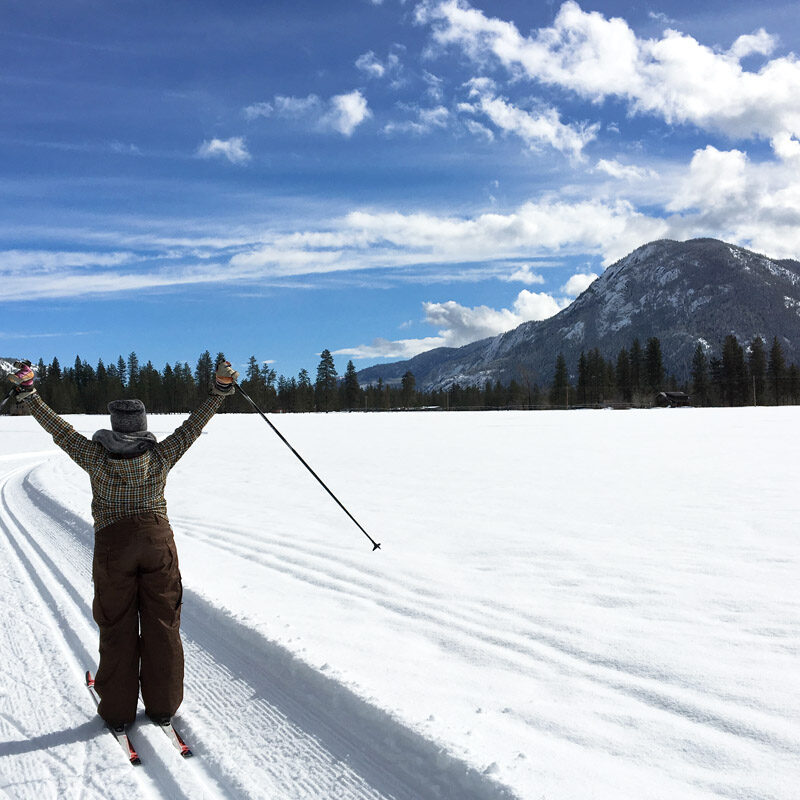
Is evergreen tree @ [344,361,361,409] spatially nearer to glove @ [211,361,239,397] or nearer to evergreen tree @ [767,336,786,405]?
evergreen tree @ [767,336,786,405]

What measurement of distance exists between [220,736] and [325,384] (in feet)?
313

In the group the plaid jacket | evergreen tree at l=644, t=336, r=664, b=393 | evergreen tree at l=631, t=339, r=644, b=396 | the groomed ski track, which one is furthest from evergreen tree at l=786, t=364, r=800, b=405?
the plaid jacket

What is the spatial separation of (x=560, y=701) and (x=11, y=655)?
3.83 meters

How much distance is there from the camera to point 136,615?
3588 mm

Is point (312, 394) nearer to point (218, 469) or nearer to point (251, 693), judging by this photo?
point (218, 469)

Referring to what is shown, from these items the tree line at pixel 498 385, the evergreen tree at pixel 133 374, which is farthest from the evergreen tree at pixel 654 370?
the evergreen tree at pixel 133 374

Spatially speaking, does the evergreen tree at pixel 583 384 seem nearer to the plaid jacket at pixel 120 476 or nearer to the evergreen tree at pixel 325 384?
the evergreen tree at pixel 325 384

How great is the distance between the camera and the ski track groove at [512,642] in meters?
3.51

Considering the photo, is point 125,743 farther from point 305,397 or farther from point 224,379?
point 305,397

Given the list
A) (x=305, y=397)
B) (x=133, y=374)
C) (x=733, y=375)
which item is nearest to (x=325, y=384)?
(x=305, y=397)

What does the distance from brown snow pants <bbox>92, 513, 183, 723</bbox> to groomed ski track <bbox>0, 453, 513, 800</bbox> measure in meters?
0.19

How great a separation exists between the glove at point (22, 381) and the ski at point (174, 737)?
80.9 inches

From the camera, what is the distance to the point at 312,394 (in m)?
98.2

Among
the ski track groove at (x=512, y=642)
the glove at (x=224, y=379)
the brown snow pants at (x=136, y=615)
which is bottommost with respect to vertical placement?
the ski track groove at (x=512, y=642)
